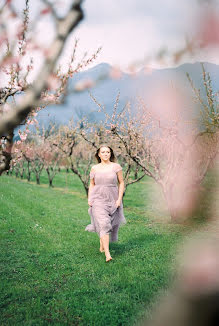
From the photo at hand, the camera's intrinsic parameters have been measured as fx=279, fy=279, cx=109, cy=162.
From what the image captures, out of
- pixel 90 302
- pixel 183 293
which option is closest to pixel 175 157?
pixel 183 293

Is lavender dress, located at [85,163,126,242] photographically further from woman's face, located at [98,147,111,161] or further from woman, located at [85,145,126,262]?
woman's face, located at [98,147,111,161]

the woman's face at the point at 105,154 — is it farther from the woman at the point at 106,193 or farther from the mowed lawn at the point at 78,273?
the mowed lawn at the point at 78,273

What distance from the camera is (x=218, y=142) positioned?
10.7 meters

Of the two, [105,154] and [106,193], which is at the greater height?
[105,154]

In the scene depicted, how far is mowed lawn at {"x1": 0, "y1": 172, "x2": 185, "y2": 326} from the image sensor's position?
3.69 m

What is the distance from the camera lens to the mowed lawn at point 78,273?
145 inches

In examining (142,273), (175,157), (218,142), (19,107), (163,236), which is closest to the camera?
(19,107)

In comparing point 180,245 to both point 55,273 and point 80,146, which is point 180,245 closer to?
point 55,273

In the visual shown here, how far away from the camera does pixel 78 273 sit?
5.00 meters

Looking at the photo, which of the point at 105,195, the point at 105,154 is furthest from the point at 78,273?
the point at 105,154

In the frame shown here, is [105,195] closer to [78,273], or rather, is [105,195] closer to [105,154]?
[105,154]

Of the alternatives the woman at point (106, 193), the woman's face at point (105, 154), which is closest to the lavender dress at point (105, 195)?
the woman at point (106, 193)

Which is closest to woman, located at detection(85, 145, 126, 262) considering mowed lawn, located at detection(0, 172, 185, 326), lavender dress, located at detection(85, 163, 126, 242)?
lavender dress, located at detection(85, 163, 126, 242)

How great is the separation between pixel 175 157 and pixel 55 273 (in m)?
6.03
